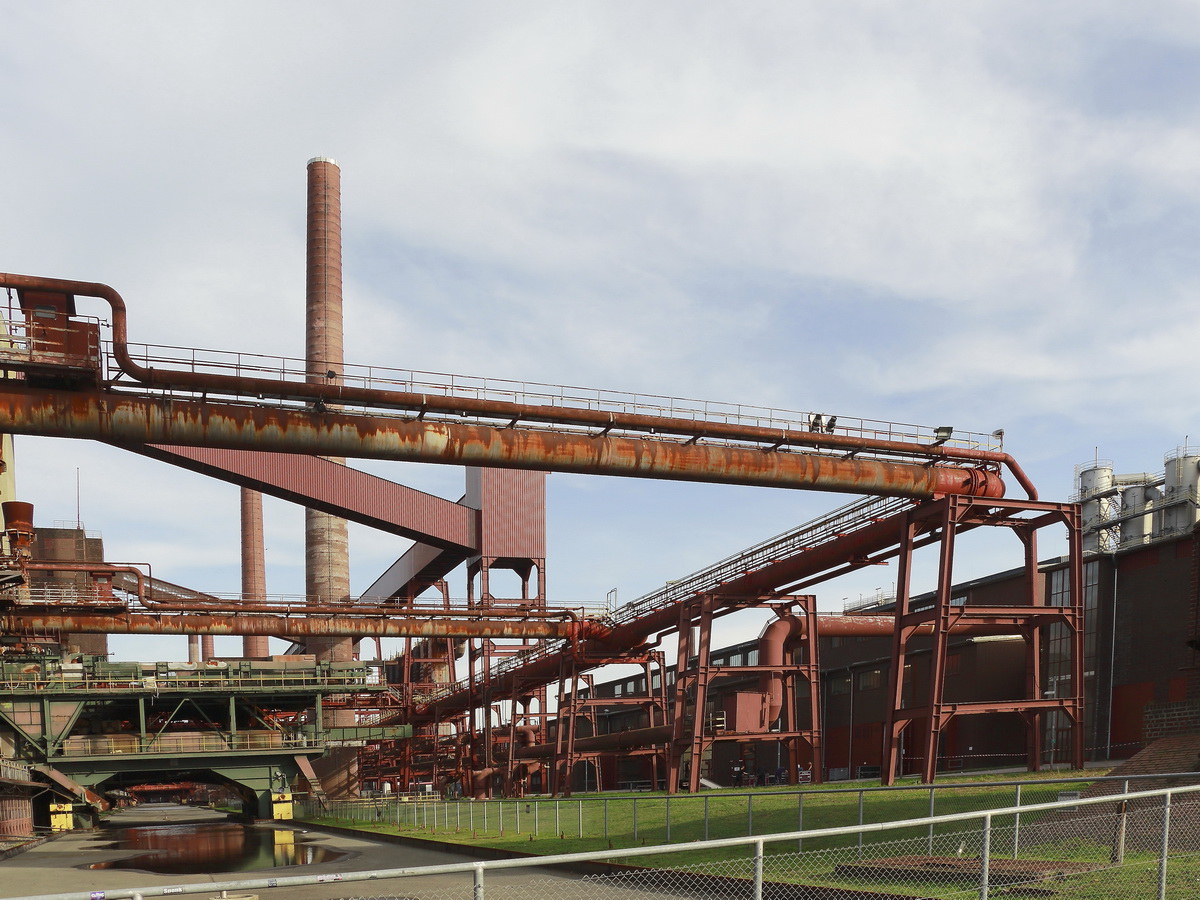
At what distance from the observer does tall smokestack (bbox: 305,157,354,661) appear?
49.3m

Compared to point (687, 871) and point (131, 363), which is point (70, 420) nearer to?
point (131, 363)

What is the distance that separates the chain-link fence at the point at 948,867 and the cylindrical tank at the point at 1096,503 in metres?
44.0

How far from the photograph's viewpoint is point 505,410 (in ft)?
87.7

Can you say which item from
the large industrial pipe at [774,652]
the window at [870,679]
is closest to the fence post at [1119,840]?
the large industrial pipe at [774,652]

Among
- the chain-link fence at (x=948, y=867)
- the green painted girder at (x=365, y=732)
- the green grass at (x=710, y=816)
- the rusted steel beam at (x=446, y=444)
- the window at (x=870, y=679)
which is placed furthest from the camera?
the window at (x=870, y=679)

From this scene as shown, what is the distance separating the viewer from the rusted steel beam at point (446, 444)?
23.2m

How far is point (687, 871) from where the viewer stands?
16953 mm

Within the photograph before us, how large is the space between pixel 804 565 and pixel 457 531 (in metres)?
25.6

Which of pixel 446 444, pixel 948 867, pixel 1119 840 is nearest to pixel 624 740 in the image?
pixel 446 444

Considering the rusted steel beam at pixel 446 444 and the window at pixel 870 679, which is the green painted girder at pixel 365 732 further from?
the rusted steel beam at pixel 446 444

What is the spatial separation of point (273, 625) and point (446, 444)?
19.6 m

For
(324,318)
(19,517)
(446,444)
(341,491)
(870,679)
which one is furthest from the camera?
(870,679)

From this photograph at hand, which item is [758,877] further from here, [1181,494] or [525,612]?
[1181,494]

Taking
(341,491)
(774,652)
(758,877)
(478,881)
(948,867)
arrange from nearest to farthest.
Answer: (478,881) < (758,877) < (948,867) < (774,652) < (341,491)
